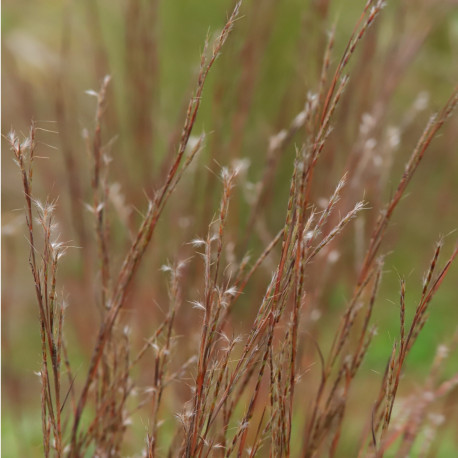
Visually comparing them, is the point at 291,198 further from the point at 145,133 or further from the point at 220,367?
the point at 145,133

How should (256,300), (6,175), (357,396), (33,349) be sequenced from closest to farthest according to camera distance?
(256,300), (357,396), (33,349), (6,175)

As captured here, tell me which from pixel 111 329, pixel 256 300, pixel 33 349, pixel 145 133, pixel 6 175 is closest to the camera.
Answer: pixel 111 329

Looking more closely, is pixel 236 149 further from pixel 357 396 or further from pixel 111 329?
pixel 111 329

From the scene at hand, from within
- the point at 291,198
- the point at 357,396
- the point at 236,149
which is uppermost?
the point at 236,149

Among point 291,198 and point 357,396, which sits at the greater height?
point 357,396

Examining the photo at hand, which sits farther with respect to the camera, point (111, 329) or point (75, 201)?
point (75, 201)

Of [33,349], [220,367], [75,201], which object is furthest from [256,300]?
[33,349]
